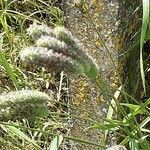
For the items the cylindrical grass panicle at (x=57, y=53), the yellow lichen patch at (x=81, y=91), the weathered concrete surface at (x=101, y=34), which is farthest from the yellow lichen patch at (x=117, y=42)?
the cylindrical grass panicle at (x=57, y=53)

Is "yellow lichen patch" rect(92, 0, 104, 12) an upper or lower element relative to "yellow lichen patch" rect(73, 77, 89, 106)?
upper

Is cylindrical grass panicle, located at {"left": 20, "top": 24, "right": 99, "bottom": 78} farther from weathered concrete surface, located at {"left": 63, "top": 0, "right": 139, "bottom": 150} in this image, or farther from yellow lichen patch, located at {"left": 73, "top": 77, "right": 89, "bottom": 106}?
yellow lichen patch, located at {"left": 73, "top": 77, "right": 89, "bottom": 106}

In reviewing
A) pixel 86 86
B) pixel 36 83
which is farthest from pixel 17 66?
pixel 86 86

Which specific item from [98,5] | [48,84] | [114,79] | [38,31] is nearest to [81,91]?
[114,79]

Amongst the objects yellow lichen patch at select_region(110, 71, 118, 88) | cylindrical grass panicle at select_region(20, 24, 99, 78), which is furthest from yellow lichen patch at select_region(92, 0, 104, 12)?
cylindrical grass panicle at select_region(20, 24, 99, 78)

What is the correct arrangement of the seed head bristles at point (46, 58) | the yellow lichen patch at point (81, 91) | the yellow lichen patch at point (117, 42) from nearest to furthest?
1. the seed head bristles at point (46, 58)
2. the yellow lichen patch at point (117, 42)
3. the yellow lichen patch at point (81, 91)

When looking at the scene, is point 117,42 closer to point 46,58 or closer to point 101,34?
point 101,34

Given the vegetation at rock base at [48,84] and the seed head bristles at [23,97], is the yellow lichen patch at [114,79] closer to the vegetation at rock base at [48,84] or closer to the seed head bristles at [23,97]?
the vegetation at rock base at [48,84]
